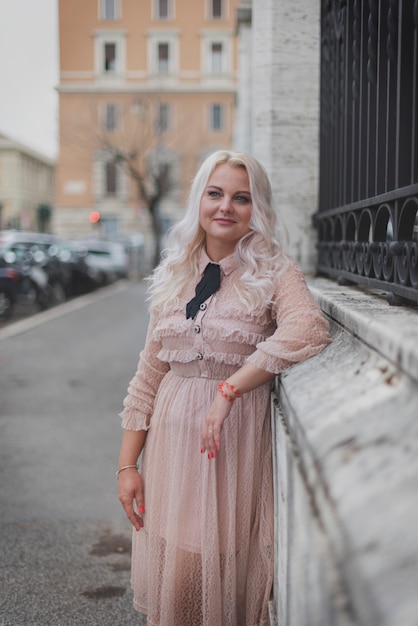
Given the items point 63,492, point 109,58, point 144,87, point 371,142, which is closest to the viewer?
point 371,142

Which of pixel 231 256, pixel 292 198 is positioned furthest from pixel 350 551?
pixel 292 198

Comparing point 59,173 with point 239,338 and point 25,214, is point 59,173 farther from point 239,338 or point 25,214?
point 239,338

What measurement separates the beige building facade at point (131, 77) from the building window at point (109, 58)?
72 mm

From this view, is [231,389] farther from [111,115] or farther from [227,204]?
[111,115]

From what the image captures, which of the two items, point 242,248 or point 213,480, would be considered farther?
point 242,248

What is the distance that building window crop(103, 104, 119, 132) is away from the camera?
170ft

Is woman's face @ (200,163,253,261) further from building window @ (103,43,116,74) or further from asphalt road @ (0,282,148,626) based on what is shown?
building window @ (103,43,116,74)

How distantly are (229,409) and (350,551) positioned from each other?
48.2 inches

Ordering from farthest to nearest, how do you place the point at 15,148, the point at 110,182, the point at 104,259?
the point at 15,148 < the point at 110,182 < the point at 104,259

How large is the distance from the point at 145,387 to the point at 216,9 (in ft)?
188

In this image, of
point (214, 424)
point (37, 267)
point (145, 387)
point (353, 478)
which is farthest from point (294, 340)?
point (37, 267)

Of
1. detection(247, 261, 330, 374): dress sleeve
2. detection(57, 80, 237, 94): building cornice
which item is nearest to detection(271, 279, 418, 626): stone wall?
detection(247, 261, 330, 374): dress sleeve

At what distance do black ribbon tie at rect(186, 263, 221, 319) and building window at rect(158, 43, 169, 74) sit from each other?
55.4 metres

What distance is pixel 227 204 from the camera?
102 inches
